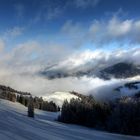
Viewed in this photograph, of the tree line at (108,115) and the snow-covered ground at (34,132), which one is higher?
the tree line at (108,115)

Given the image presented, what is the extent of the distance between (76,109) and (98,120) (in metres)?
9.45

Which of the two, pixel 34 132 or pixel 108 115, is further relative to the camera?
pixel 108 115

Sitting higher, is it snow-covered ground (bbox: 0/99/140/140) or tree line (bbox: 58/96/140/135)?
tree line (bbox: 58/96/140/135)

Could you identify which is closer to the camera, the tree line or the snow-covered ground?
the snow-covered ground

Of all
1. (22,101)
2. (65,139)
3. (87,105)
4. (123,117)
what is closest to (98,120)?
(87,105)

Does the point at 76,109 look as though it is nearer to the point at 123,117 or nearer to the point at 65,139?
the point at 123,117

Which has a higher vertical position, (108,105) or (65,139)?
(108,105)

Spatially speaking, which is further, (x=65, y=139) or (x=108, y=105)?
(x=108, y=105)

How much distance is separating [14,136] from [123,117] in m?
59.6

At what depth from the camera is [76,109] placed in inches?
4341

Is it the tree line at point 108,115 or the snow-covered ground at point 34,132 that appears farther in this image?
the tree line at point 108,115

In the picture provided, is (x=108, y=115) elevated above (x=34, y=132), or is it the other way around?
(x=108, y=115)

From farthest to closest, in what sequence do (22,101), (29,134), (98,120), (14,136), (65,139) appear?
(22,101)
(98,120)
(65,139)
(29,134)
(14,136)

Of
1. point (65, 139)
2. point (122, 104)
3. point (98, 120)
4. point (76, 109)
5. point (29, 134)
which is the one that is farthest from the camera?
point (76, 109)
